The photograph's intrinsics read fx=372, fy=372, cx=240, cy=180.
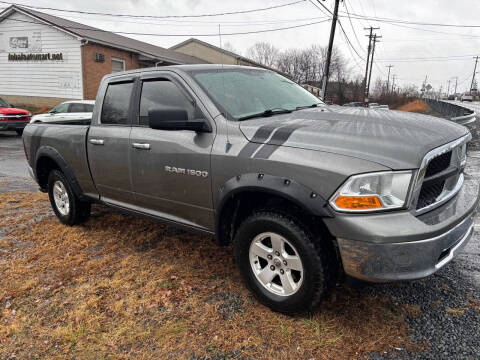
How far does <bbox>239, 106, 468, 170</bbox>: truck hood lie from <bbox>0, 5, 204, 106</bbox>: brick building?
20129mm

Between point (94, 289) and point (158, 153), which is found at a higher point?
point (158, 153)

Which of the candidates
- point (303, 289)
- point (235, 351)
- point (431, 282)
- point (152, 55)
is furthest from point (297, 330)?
point (152, 55)

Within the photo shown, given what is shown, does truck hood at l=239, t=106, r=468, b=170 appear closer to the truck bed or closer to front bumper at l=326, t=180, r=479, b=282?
front bumper at l=326, t=180, r=479, b=282

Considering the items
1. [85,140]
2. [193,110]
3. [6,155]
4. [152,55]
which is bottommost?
[6,155]

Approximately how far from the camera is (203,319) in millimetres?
2777

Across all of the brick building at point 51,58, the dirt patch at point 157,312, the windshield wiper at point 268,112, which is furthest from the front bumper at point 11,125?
the windshield wiper at point 268,112

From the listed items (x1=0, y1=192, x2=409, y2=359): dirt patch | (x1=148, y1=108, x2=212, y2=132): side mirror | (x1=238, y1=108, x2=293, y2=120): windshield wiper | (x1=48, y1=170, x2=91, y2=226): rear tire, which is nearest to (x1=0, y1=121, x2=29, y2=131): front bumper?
(x1=48, y1=170, x2=91, y2=226): rear tire

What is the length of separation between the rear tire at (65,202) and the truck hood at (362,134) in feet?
9.13

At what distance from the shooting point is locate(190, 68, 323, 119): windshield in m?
3.14

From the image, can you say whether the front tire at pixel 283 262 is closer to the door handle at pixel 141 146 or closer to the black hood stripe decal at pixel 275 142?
the black hood stripe decal at pixel 275 142

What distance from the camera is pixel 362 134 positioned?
2445mm

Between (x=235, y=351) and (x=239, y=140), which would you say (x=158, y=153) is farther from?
(x=235, y=351)

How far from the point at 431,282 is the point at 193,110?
2.52 m

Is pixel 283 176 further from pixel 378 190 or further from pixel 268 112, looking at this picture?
pixel 268 112
